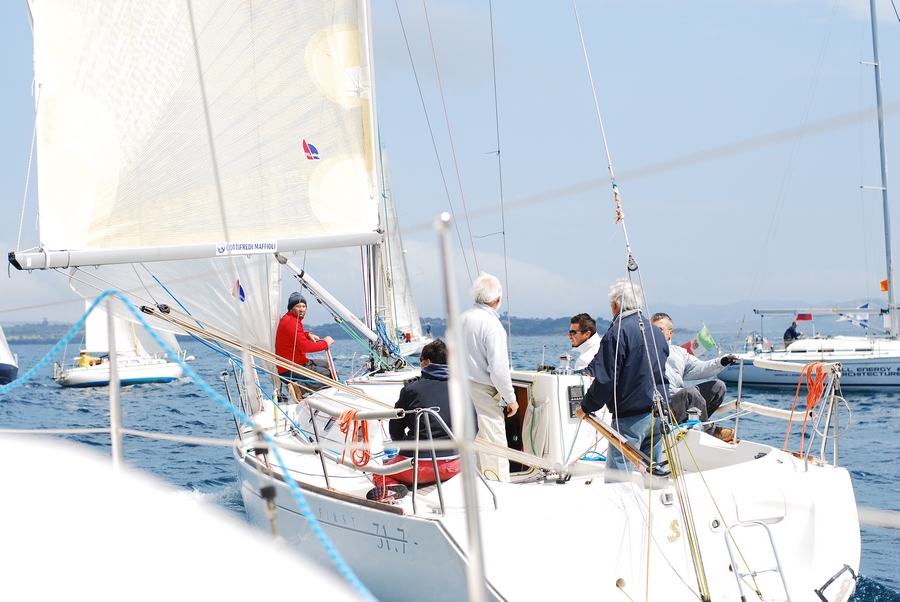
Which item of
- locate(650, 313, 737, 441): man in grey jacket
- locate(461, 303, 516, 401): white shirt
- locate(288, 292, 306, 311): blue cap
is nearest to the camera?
locate(461, 303, 516, 401): white shirt

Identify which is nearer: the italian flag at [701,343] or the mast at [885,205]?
the italian flag at [701,343]

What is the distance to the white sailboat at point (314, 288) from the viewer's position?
11.5 feet

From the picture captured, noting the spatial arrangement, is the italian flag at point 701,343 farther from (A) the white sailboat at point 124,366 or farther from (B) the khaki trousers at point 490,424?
(A) the white sailboat at point 124,366

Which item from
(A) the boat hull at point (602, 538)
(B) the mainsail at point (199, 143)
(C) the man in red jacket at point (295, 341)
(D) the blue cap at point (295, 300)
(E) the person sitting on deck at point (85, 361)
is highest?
(B) the mainsail at point (199, 143)

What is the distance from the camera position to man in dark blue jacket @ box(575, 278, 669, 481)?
407 cm

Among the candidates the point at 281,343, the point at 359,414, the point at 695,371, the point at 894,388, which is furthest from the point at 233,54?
the point at 894,388

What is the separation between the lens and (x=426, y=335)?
126 ft

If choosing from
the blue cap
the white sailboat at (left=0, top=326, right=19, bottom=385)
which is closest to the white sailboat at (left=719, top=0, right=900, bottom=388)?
the blue cap

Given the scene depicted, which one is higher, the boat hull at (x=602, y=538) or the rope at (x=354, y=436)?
the rope at (x=354, y=436)

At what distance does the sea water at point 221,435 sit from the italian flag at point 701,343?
1.79m

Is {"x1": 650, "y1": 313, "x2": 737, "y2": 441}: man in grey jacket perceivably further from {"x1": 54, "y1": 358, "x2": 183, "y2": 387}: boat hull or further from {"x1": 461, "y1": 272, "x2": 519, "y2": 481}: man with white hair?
{"x1": 54, "y1": 358, "x2": 183, "y2": 387}: boat hull

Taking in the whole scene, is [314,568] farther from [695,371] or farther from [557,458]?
[695,371]

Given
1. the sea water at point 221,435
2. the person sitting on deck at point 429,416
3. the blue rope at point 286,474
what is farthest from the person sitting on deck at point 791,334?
the blue rope at point 286,474

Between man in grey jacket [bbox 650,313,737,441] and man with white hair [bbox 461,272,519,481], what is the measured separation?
1481mm
